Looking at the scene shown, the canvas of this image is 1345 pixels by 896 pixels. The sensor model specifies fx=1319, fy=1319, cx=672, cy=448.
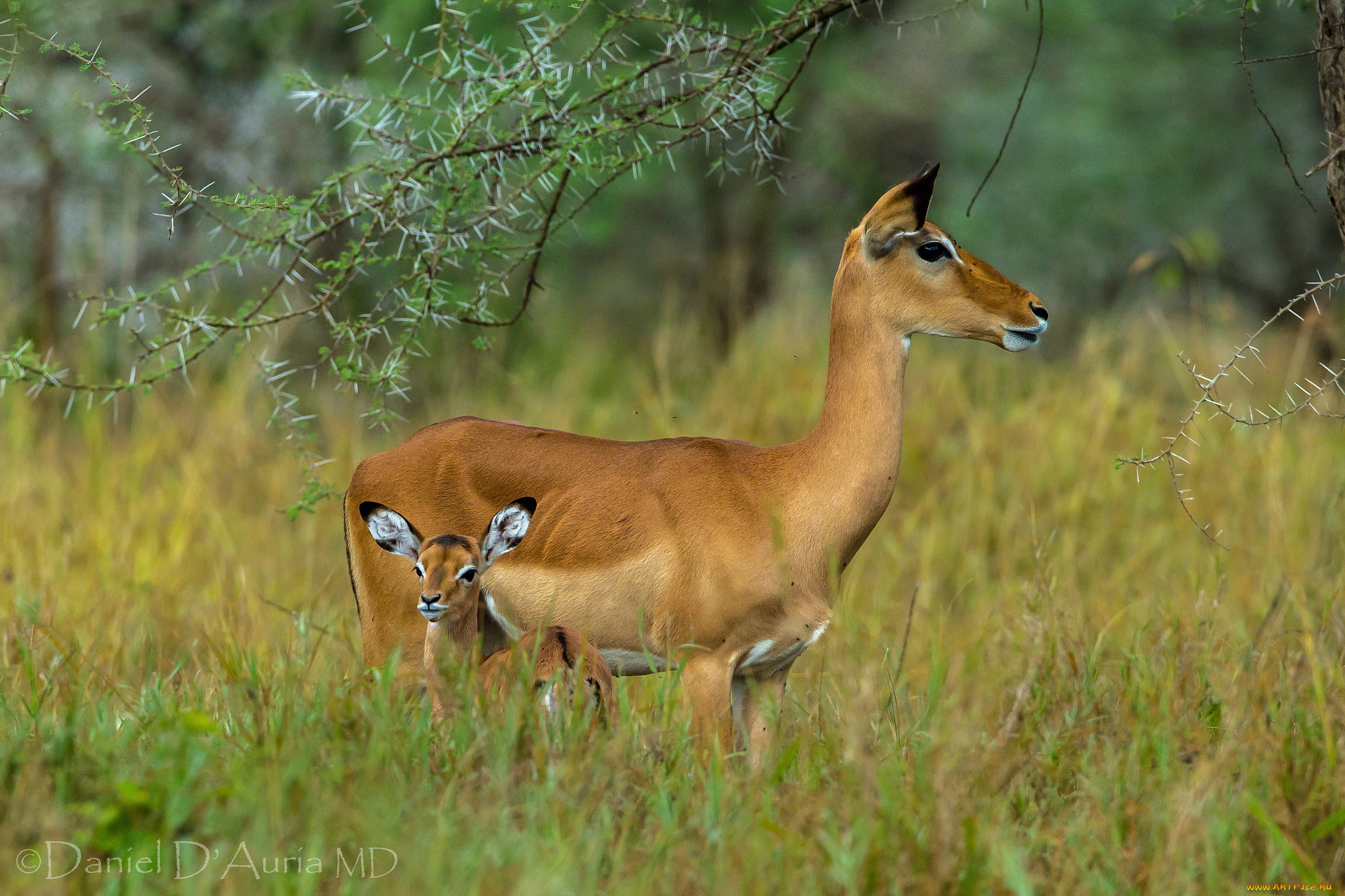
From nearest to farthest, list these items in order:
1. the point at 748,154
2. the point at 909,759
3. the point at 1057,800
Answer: the point at 1057,800 → the point at 909,759 → the point at 748,154

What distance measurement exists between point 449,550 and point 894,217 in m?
1.69

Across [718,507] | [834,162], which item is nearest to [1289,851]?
[718,507]

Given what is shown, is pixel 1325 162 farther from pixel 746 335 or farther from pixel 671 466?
pixel 746 335

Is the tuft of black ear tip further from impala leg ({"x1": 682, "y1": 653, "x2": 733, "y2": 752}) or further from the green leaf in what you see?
the green leaf

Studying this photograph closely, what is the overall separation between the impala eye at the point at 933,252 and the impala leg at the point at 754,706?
137cm

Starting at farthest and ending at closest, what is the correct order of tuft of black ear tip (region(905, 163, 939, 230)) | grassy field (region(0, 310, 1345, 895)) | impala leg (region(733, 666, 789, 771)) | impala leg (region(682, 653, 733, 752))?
impala leg (region(733, 666, 789, 771)) → tuft of black ear tip (region(905, 163, 939, 230)) → impala leg (region(682, 653, 733, 752)) → grassy field (region(0, 310, 1345, 895))

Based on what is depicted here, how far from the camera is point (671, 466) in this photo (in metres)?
4.13

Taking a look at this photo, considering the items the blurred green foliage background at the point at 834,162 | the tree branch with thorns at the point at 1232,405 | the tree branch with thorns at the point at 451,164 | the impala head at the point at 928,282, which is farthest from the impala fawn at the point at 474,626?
the blurred green foliage background at the point at 834,162

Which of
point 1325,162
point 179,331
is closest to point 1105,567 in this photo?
point 1325,162

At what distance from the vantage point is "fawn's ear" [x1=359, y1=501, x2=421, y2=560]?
3.96 m

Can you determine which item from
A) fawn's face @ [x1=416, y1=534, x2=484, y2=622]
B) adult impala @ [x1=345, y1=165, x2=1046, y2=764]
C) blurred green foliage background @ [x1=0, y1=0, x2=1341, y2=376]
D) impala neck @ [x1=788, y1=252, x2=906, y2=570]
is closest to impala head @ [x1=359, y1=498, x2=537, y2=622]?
fawn's face @ [x1=416, y1=534, x2=484, y2=622]

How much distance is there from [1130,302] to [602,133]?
12568 millimetres

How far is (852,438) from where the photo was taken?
407cm

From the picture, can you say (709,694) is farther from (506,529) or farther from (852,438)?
(852,438)
